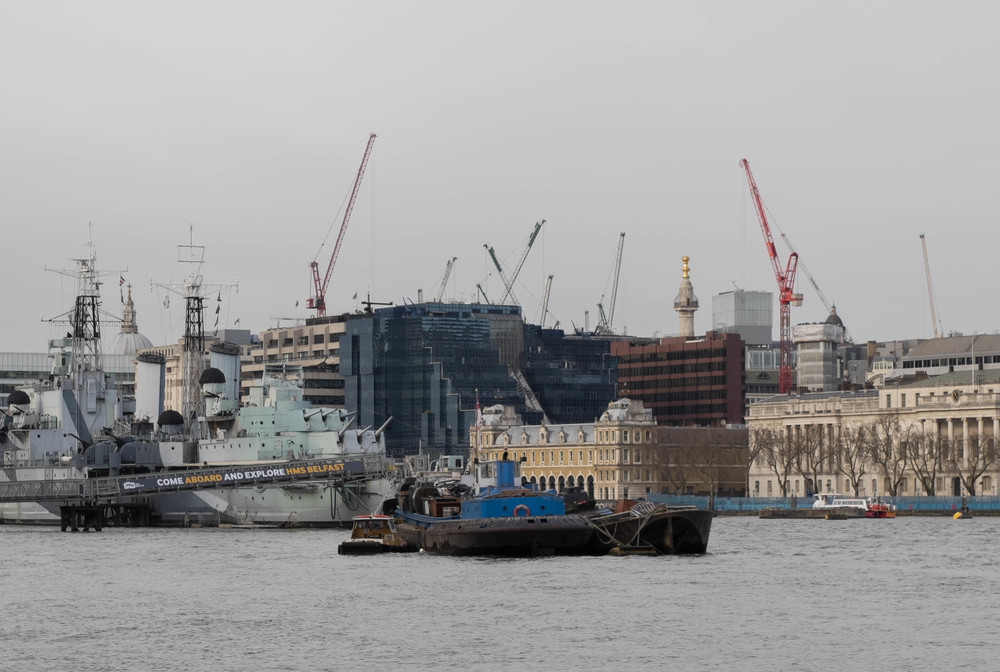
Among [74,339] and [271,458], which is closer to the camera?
[271,458]

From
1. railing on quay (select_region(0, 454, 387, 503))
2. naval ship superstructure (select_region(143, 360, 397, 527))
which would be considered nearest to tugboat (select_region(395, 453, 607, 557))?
railing on quay (select_region(0, 454, 387, 503))

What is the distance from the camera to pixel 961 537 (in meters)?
133

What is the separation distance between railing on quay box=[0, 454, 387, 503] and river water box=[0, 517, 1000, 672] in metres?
21.2

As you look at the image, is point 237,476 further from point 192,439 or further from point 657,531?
point 657,531

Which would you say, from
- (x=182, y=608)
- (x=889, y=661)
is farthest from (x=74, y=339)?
(x=889, y=661)

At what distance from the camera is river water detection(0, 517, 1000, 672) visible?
6241 cm

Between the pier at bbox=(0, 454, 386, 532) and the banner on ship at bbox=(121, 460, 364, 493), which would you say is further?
the pier at bbox=(0, 454, 386, 532)

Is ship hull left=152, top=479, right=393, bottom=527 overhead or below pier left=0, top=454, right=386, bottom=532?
below

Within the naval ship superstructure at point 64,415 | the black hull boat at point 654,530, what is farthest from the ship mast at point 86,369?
the black hull boat at point 654,530

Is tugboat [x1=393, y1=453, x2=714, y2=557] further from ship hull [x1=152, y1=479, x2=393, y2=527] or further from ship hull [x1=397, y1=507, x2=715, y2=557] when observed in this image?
ship hull [x1=152, y1=479, x2=393, y2=527]

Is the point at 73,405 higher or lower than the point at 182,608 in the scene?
higher

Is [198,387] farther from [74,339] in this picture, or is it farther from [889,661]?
[889,661]

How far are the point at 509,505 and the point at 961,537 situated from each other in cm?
4466

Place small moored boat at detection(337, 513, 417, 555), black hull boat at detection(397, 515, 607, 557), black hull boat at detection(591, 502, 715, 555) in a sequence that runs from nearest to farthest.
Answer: black hull boat at detection(397, 515, 607, 557) < black hull boat at detection(591, 502, 715, 555) < small moored boat at detection(337, 513, 417, 555)
